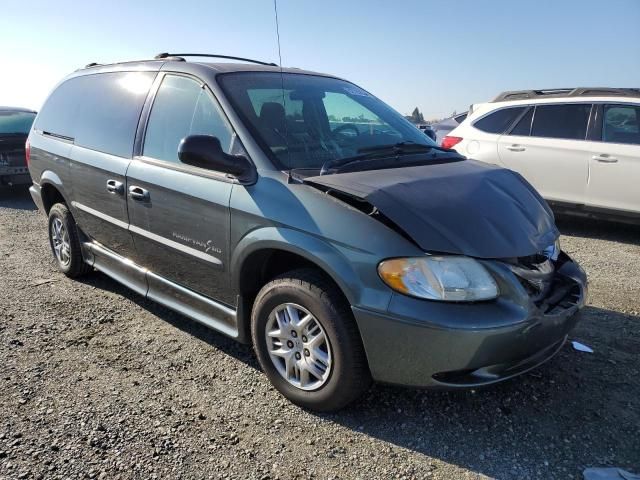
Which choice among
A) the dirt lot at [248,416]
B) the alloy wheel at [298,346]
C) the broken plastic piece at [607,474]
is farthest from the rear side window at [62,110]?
the broken plastic piece at [607,474]

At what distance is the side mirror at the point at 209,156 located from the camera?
2740 millimetres

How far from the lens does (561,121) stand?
664 centimetres

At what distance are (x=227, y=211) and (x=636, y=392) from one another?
2.57m

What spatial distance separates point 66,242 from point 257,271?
2.66m

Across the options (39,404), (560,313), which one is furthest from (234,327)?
(560,313)

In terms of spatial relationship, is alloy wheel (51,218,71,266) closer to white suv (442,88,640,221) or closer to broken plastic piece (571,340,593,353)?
broken plastic piece (571,340,593,353)

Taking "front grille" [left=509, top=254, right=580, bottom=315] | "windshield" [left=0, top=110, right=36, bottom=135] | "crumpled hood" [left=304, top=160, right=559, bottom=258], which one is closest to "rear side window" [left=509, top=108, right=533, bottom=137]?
"crumpled hood" [left=304, top=160, right=559, bottom=258]

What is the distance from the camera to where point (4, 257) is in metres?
5.70

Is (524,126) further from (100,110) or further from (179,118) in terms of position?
(100,110)

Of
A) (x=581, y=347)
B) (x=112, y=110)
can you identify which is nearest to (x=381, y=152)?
(x=581, y=347)

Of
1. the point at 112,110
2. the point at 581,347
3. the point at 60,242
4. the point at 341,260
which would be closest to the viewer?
the point at 341,260

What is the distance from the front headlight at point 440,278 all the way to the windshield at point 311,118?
2.94 ft

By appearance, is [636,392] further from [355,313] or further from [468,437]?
[355,313]

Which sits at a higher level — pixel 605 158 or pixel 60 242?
pixel 605 158
